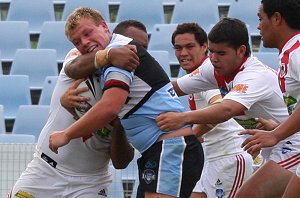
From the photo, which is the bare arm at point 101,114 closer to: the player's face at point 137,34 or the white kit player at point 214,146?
the player's face at point 137,34

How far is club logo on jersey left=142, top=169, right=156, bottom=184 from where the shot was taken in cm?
523

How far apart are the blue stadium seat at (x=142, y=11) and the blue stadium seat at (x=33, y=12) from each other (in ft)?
3.14

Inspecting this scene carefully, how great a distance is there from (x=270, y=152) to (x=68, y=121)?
1.25 m

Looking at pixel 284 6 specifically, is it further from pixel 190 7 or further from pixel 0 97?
pixel 190 7

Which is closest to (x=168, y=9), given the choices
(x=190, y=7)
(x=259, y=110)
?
(x=190, y=7)

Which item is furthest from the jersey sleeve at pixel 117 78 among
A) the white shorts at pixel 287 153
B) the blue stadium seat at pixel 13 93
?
the blue stadium seat at pixel 13 93

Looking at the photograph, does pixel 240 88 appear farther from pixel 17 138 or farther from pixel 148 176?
pixel 17 138

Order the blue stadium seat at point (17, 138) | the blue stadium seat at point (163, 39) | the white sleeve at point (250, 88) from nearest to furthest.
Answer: the white sleeve at point (250, 88)
the blue stadium seat at point (17, 138)
the blue stadium seat at point (163, 39)

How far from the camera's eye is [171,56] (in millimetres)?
11961

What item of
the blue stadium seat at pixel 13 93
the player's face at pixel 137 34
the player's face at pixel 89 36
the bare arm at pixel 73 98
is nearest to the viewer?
the player's face at pixel 89 36

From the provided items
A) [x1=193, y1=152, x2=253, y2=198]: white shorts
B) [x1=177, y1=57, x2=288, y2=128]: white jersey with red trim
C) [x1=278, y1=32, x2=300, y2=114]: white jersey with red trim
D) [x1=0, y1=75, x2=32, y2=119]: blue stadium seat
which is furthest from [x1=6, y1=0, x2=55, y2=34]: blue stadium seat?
[x1=278, y1=32, x2=300, y2=114]: white jersey with red trim

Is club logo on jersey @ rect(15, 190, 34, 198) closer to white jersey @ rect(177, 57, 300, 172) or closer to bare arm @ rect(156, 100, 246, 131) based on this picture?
bare arm @ rect(156, 100, 246, 131)

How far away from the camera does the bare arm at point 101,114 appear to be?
5066mm

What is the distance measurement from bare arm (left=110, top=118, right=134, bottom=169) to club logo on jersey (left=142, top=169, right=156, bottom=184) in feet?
1.11
